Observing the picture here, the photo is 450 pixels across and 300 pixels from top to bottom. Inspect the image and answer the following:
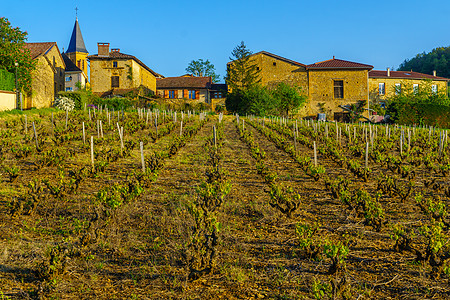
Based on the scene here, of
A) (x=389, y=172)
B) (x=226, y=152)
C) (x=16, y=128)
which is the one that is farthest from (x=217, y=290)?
(x=16, y=128)

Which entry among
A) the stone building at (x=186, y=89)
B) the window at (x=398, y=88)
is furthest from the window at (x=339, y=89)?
the stone building at (x=186, y=89)

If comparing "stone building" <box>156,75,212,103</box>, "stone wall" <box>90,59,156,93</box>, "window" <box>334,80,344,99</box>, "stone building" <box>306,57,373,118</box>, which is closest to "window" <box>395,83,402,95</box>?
"stone building" <box>306,57,373,118</box>

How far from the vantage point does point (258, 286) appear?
4223 millimetres

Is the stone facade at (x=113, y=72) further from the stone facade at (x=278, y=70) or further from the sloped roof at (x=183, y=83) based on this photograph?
the stone facade at (x=278, y=70)

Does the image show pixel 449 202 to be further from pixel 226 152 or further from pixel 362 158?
pixel 226 152

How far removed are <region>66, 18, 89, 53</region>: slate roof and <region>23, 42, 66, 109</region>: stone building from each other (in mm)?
27801

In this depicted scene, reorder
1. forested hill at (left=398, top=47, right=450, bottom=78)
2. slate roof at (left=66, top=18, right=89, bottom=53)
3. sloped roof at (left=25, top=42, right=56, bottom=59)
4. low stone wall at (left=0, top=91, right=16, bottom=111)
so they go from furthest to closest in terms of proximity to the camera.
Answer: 1. forested hill at (left=398, top=47, right=450, bottom=78)
2. slate roof at (left=66, top=18, right=89, bottom=53)
3. sloped roof at (left=25, top=42, right=56, bottom=59)
4. low stone wall at (left=0, top=91, right=16, bottom=111)

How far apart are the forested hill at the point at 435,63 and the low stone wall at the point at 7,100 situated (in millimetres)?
68502

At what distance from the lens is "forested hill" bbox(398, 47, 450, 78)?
69.4m

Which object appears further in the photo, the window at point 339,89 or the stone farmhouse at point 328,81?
the window at point 339,89

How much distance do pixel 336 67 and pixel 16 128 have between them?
35.2m

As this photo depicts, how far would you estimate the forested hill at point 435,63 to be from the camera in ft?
228

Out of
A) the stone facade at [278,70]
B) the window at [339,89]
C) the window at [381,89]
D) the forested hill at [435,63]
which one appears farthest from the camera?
the forested hill at [435,63]

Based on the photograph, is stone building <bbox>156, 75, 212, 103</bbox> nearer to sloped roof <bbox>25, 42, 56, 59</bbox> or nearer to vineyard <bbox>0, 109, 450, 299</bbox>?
sloped roof <bbox>25, 42, 56, 59</bbox>
